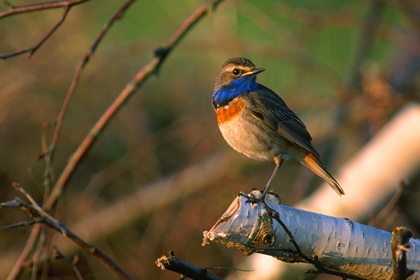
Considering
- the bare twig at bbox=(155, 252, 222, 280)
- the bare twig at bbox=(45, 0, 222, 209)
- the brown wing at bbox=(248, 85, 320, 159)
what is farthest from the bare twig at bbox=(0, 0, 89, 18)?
the bare twig at bbox=(155, 252, 222, 280)

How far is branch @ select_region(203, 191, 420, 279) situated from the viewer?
250 centimetres

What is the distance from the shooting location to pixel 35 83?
5.92 meters

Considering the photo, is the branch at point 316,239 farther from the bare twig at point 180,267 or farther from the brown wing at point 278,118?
the brown wing at point 278,118

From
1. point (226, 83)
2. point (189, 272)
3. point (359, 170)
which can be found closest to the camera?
point (189, 272)

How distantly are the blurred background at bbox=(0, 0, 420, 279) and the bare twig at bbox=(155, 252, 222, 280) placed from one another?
2.63m

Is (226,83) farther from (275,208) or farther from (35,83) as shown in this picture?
(35,83)

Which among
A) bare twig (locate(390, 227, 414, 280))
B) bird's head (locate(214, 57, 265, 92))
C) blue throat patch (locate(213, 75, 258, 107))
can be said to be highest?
bird's head (locate(214, 57, 265, 92))

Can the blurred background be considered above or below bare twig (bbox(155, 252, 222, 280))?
above

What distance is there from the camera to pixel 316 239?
104 inches

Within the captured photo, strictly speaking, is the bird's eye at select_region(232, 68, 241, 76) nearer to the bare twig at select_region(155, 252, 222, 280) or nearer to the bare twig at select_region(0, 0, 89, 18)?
the bare twig at select_region(0, 0, 89, 18)

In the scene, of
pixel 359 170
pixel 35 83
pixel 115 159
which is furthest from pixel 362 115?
pixel 35 83

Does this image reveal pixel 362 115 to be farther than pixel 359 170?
Yes

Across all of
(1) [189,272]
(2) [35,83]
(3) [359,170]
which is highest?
(2) [35,83]

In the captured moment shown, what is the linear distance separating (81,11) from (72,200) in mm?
2333
